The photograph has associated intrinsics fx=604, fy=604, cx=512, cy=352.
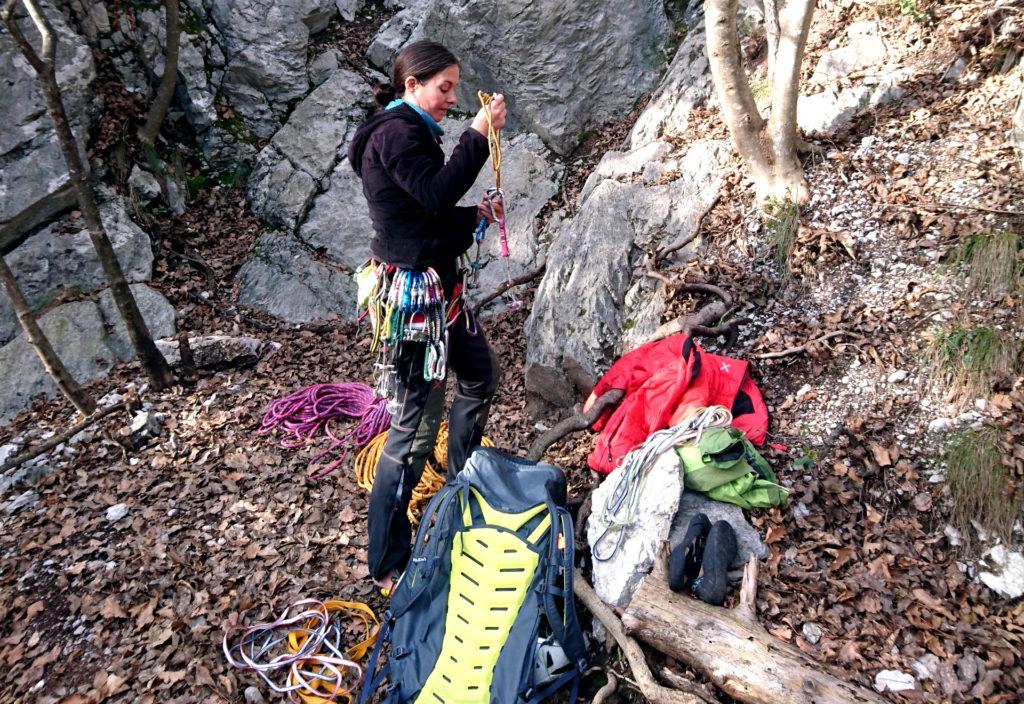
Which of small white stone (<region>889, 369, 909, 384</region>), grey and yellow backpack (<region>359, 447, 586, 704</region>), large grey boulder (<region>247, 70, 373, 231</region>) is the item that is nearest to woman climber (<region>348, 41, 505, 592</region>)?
grey and yellow backpack (<region>359, 447, 586, 704</region>)

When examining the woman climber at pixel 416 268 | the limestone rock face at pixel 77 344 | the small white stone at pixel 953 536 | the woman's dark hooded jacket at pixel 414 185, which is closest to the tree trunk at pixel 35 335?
the limestone rock face at pixel 77 344

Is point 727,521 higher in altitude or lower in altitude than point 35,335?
lower

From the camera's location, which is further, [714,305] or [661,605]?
[714,305]

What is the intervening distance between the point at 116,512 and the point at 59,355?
8.00ft

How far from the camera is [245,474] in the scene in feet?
13.8

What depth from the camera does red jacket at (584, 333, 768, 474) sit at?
11.2ft

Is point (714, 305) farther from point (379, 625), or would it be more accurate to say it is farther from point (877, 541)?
point (379, 625)

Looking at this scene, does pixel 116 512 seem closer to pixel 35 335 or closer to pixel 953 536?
pixel 35 335

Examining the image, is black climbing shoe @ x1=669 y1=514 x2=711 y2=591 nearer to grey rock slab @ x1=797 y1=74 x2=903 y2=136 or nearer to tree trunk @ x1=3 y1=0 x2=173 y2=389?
grey rock slab @ x1=797 y1=74 x2=903 y2=136

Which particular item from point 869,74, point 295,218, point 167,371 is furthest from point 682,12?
point 167,371

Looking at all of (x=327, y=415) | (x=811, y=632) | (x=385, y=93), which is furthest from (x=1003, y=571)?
(x=327, y=415)

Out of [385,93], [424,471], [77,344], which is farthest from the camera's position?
[77,344]

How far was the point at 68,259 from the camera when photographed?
603cm

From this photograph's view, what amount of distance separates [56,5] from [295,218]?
320 cm
